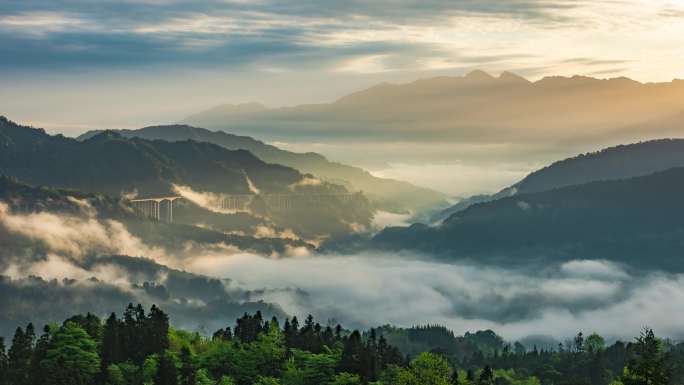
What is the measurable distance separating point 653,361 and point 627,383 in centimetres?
639

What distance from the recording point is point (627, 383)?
175875 millimetres

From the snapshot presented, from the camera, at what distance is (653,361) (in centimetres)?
17250
